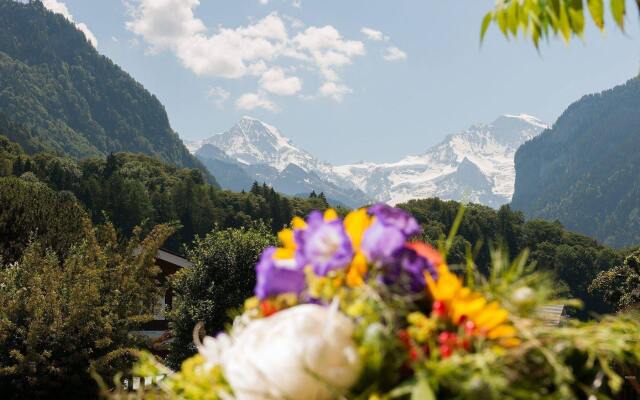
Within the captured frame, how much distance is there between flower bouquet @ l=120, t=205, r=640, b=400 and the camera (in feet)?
3.53

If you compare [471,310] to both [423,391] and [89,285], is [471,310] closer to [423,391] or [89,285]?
[423,391]

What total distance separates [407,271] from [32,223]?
2444cm

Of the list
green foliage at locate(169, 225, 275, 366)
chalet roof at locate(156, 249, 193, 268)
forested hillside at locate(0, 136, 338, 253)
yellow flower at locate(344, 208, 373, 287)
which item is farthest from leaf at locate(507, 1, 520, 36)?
forested hillside at locate(0, 136, 338, 253)

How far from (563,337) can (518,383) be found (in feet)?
0.53

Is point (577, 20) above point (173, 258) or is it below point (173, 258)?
above

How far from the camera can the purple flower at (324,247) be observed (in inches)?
48.4

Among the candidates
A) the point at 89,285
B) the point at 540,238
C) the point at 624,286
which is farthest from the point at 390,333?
the point at 540,238

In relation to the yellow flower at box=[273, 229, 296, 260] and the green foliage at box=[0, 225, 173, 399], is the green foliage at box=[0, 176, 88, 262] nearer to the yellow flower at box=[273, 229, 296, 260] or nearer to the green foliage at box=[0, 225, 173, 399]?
the green foliage at box=[0, 225, 173, 399]

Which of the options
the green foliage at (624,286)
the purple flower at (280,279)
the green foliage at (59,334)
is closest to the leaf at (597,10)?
the purple flower at (280,279)

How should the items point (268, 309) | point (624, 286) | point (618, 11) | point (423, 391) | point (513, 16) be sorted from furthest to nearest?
point (624, 286)
point (513, 16)
point (618, 11)
point (268, 309)
point (423, 391)

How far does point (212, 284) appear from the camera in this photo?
19969 millimetres

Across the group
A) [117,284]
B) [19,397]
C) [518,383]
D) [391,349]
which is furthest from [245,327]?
[117,284]

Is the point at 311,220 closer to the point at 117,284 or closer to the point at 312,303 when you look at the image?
the point at 312,303

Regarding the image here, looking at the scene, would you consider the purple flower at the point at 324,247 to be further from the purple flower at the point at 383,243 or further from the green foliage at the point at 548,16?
the green foliage at the point at 548,16
